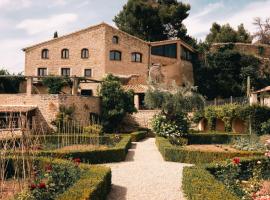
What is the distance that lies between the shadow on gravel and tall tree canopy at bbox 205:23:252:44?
1553 inches

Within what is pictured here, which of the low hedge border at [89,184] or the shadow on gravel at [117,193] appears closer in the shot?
the low hedge border at [89,184]

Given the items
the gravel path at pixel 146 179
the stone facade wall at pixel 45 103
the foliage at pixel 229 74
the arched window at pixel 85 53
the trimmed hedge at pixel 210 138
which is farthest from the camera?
the foliage at pixel 229 74

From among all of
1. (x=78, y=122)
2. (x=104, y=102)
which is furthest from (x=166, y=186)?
(x=104, y=102)

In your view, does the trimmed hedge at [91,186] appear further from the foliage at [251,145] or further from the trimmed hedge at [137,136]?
the trimmed hedge at [137,136]

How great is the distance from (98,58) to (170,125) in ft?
49.5

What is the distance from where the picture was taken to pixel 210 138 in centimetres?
2627

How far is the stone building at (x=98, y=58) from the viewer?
36.9m

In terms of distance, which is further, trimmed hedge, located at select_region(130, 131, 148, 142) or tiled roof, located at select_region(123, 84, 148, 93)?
tiled roof, located at select_region(123, 84, 148, 93)

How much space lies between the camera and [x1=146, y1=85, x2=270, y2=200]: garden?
9703 mm

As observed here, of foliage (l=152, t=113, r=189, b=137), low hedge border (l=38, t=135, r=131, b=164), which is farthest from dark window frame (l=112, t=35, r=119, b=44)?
low hedge border (l=38, t=135, r=131, b=164)

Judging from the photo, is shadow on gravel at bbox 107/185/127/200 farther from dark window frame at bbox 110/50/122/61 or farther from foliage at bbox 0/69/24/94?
dark window frame at bbox 110/50/122/61

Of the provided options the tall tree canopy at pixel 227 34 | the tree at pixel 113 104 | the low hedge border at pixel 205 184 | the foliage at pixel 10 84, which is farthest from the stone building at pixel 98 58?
the low hedge border at pixel 205 184

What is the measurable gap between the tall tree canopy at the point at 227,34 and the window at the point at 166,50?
9.36m

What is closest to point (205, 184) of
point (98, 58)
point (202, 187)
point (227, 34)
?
point (202, 187)
